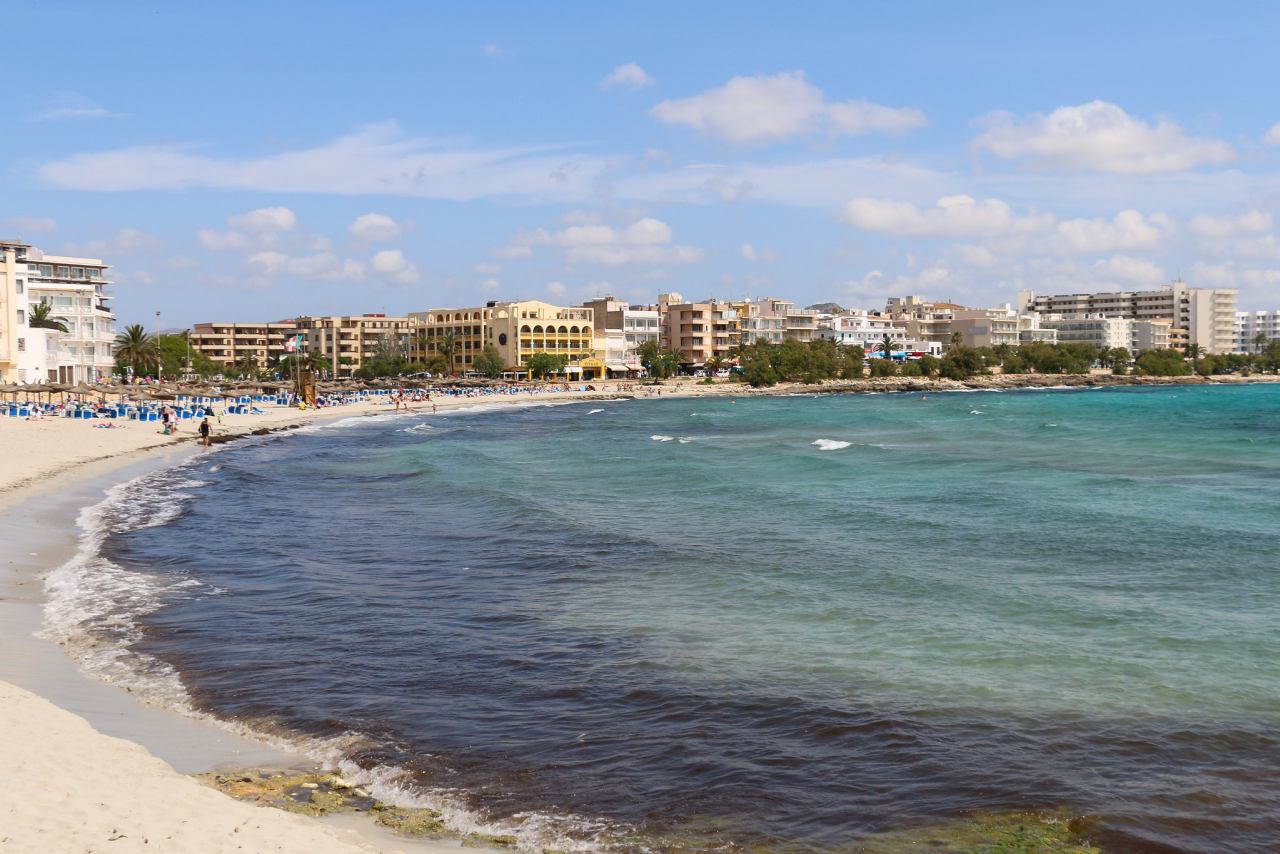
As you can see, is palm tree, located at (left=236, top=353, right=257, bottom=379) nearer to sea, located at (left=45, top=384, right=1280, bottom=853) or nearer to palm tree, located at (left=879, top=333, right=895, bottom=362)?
palm tree, located at (left=879, top=333, right=895, bottom=362)

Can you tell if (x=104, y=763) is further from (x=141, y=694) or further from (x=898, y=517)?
(x=898, y=517)

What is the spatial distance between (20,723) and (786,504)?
72.0ft

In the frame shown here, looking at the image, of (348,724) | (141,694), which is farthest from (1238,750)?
(141,694)

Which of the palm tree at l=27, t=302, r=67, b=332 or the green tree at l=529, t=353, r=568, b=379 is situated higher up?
the palm tree at l=27, t=302, r=67, b=332

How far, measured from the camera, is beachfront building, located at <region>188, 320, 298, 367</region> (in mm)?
175250

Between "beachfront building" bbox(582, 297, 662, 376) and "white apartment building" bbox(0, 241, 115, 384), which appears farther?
"beachfront building" bbox(582, 297, 662, 376)

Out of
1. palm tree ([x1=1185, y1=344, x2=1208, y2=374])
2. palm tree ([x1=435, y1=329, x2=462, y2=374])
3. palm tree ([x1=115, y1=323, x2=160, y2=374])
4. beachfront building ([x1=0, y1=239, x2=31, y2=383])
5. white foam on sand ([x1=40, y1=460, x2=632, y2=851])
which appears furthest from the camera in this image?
palm tree ([x1=1185, y1=344, x2=1208, y2=374])

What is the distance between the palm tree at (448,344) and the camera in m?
150

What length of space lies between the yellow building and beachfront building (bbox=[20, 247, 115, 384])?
54.4 metres

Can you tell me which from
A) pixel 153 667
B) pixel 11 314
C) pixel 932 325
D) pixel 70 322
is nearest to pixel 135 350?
pixel 70 322

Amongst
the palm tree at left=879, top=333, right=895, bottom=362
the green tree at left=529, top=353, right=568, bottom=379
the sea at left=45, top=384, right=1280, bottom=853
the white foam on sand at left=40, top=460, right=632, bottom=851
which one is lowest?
the sea at left=45, top=384, right=1280, bottom=853

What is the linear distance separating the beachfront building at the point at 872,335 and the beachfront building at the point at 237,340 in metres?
83.6

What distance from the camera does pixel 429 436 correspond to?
61.9m

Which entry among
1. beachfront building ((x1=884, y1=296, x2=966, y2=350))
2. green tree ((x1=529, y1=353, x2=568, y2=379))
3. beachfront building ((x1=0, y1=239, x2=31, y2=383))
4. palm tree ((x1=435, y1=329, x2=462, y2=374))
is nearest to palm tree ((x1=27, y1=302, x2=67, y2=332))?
beachfront building ((x1=0, y1=239, x2=31, y2=383))
